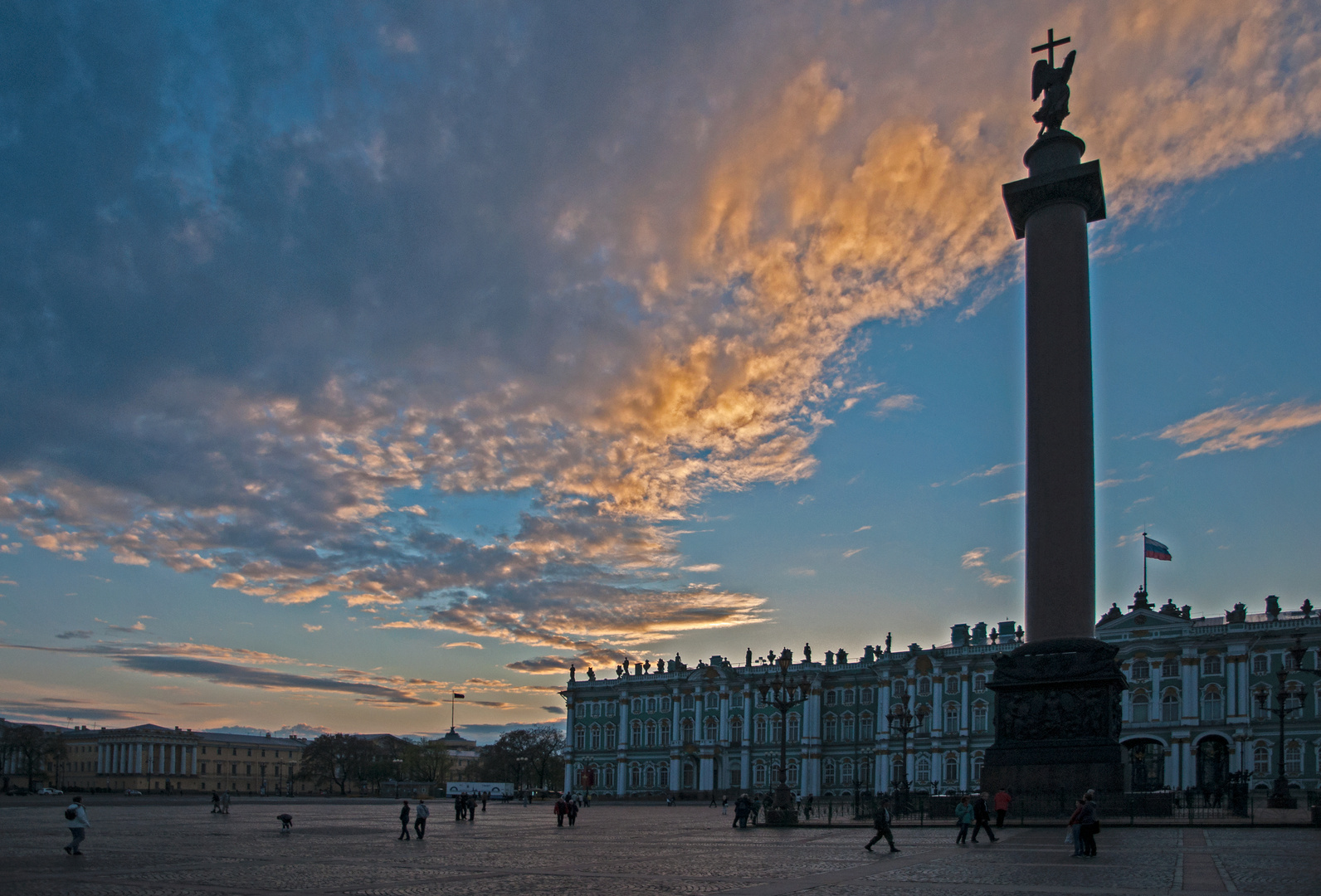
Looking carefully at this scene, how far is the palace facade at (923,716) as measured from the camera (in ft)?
243

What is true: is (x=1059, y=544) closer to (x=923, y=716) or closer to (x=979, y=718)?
(x=923, y=716)

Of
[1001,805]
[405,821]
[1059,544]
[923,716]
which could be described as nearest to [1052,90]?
[1059,544]

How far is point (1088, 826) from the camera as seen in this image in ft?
66.1

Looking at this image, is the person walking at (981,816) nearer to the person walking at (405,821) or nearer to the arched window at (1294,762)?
the person walking at (405,821)

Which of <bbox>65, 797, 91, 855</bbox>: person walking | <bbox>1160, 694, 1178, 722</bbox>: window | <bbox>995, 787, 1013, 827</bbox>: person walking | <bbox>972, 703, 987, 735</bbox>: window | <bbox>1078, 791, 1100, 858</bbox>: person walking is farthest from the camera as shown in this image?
<bbox>972, 703, 987, 735</bbox>: window

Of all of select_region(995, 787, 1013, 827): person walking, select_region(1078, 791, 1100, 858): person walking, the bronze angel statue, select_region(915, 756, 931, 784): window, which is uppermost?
the bronze angel statue

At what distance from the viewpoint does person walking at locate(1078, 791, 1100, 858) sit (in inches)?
792

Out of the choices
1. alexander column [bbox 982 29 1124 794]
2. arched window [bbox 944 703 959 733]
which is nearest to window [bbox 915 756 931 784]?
arched window [bbox 944 703 959 733]

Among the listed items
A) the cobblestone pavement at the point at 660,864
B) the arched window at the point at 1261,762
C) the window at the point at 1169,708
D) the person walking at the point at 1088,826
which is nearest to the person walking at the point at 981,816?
the cobblestone pavement at the point at 660,864

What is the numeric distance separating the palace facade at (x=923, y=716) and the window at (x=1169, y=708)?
8cm

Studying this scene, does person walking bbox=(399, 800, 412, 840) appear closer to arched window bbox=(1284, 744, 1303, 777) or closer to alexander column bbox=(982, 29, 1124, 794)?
alexander column bbox=(982, 29, 1124, 794)

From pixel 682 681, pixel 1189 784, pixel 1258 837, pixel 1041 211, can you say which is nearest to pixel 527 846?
pixel 1258 837

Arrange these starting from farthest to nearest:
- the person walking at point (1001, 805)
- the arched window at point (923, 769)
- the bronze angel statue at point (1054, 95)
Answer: the arched window at point (923, 769)
the bronze angel statue at point (1054, 95)
the person walking at point (1001, 805)

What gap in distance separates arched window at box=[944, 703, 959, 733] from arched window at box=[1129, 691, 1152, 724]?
1497 centimetres
